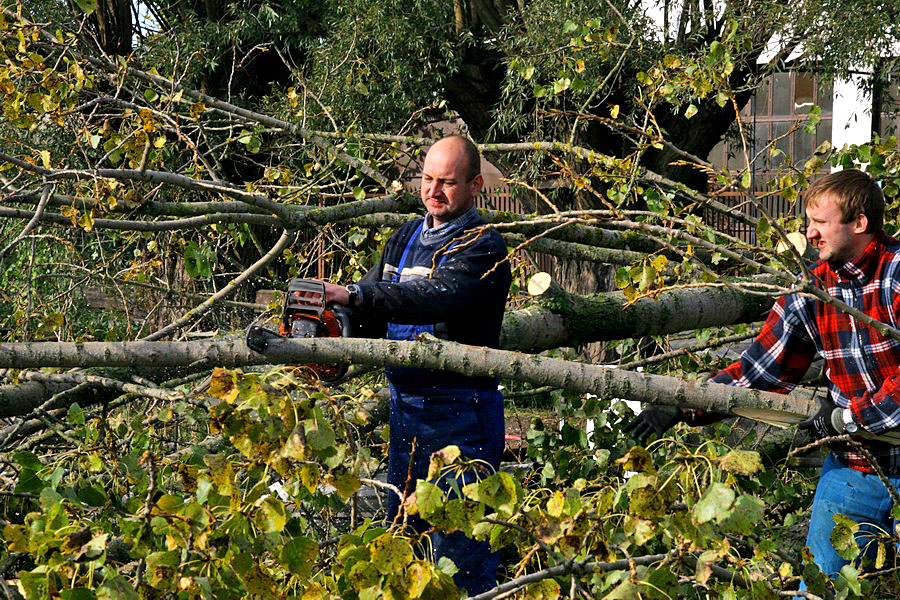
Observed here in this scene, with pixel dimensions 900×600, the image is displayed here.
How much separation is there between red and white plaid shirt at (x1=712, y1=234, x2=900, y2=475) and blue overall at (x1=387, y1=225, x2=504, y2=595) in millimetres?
863

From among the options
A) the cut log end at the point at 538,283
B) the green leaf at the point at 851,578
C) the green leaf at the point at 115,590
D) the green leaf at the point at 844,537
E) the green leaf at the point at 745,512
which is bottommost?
the green leaf at the point at 851,578

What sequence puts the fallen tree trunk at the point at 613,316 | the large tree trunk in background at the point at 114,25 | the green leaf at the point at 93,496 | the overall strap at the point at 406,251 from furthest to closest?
1. the large tree trunk in background at the point at 114,25
2. the fallen tree trunk at the point at 613,316
3. the overall strap at the point at 406,251
4. the green leaf at the point at 93,496

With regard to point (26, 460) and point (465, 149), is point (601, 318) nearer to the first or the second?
point (465, 149)

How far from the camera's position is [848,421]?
2420mm

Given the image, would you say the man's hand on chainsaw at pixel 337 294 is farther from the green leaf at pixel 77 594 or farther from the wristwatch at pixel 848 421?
the wristwatch at pixel 848 421

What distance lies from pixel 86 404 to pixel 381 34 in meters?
6.93

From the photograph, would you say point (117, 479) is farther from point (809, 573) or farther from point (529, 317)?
point (809, 573)

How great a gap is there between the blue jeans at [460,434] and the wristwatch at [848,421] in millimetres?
932

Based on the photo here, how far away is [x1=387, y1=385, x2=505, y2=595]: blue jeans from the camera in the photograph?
2.76 metres

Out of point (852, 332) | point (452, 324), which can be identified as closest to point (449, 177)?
point (452, 324)

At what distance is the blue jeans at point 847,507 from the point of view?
2645 millimetres

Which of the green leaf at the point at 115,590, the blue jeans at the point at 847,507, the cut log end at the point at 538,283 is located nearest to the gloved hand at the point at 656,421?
the blue jeans at the point at 847,507

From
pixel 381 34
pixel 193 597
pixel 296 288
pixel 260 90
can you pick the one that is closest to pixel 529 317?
pixel 296 288

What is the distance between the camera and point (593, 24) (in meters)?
4.46
